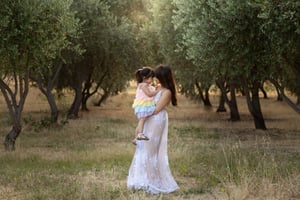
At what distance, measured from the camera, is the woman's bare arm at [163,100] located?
33.1 feet

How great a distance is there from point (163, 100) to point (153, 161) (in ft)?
4.52

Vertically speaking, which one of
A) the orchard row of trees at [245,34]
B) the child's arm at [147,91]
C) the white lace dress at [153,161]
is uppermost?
the orchard row of trees at [245,34]

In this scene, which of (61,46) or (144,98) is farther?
(61,46)

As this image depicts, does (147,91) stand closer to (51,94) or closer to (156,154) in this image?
(156,154)

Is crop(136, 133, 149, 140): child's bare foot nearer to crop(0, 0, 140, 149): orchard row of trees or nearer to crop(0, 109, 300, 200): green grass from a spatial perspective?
crop(0, 109, 300, 200): green grass

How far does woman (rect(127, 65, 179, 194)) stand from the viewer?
10.2m

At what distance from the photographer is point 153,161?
34.1ft

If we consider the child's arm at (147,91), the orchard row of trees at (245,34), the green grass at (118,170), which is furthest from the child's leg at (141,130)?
the orchard row of trees at (245,34)

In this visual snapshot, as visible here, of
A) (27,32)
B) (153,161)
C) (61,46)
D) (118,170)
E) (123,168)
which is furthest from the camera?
(61,46)

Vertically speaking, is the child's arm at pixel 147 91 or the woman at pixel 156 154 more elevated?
the child's arm at pixel 147 91

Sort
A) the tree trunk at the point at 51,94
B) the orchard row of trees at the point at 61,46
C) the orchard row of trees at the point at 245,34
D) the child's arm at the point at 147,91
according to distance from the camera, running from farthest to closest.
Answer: the tree trunk at the point at 51,94 < the orchard row of trees at the point at 61,46 < the orchard row of trees at the point at 245,34 < the child's arm at the point at 147,91

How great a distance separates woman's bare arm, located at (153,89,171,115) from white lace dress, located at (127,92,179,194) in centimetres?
11

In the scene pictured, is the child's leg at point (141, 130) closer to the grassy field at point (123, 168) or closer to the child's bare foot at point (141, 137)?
the child's bare foot at point (141, 137)

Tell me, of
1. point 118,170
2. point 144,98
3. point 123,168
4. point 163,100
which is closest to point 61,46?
point 123,168
